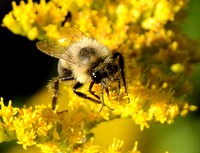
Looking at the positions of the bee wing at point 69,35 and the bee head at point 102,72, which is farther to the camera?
the bee wing at point 69,35

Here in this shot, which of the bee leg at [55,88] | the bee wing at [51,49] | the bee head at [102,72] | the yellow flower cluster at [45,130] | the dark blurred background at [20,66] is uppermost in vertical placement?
the dark blurred background at [20,66]

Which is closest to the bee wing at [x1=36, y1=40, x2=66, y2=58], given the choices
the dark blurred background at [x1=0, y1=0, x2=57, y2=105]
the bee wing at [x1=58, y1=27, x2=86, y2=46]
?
the bee wing at [x1=58, y1=27, x2=86, y2=46]

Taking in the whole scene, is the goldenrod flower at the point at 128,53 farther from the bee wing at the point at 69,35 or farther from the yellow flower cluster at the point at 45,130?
the bee wing at the point at 69,35

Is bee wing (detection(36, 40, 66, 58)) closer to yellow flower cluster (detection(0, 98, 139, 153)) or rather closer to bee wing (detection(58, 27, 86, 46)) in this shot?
bee wing (detection(58, 27, 86, 46))

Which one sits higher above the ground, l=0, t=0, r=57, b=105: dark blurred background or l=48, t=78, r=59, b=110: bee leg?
l=0, t=0, r=57, b=105: dark blurred background

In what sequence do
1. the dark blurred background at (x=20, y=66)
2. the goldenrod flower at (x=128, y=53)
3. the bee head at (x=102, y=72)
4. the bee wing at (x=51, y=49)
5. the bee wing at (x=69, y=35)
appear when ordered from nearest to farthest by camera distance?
the bee head at (x=102, y=72) → the bee wing at (x=51, y=49) → the goldenrod flower at (x=128, y=53) → the bee wing at (x=69, y=35) → the dark blurred background at (x=20, y=66)

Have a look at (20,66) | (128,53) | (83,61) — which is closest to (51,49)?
(83,61)

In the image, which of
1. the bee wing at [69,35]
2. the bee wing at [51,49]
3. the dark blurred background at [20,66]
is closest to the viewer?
the bee wing at [51,49]

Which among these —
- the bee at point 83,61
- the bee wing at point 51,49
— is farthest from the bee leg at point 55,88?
the bee wing at point 51,49

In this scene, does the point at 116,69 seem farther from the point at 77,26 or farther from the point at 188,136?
the point at 188,136
